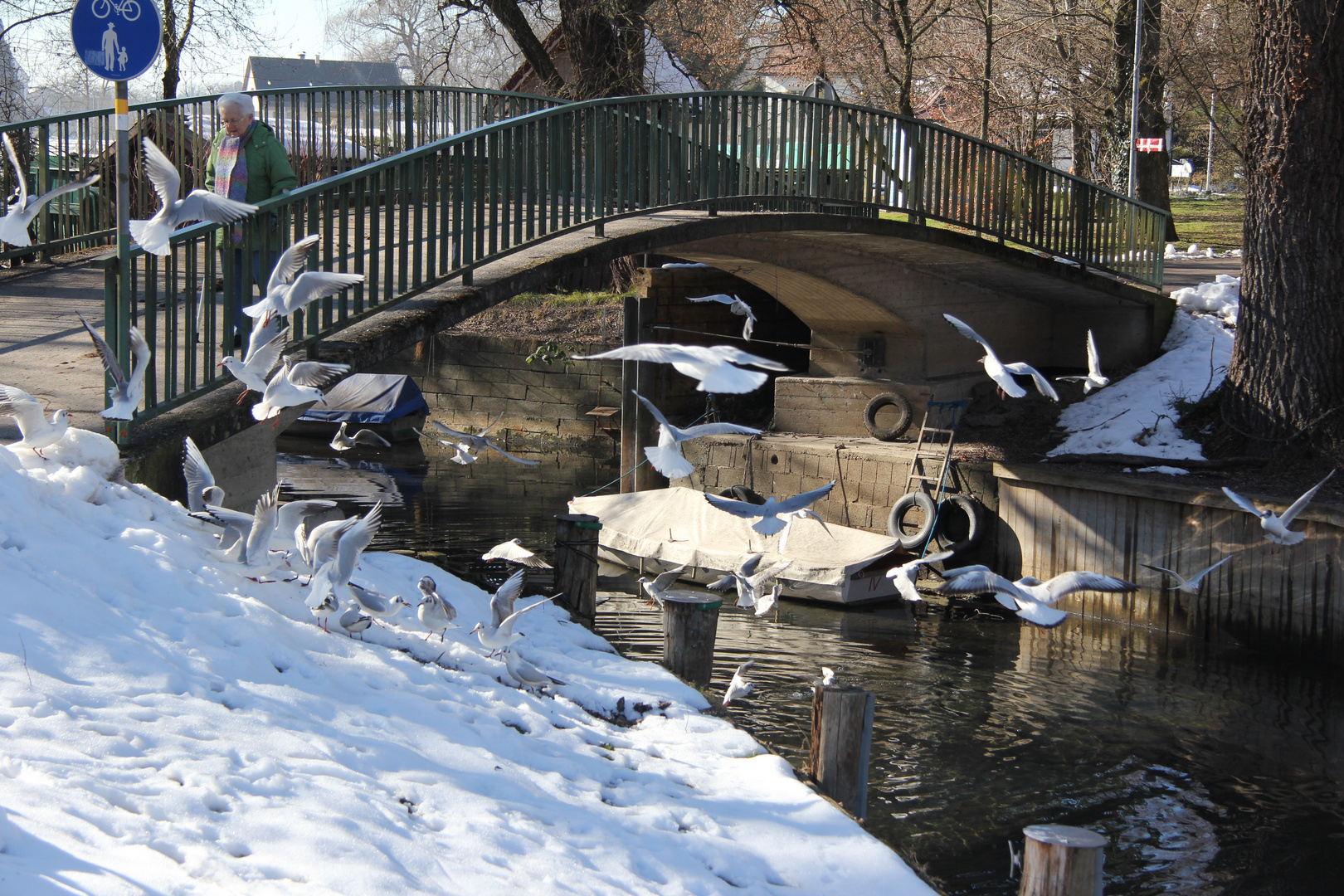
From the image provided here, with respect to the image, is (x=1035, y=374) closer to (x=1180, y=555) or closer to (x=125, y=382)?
(x=125, y=382)

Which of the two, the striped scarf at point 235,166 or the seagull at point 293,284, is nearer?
the seagull at point 293,284

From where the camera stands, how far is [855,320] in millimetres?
18562

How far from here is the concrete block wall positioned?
2458 centimetres

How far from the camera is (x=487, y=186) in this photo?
10.1 metres

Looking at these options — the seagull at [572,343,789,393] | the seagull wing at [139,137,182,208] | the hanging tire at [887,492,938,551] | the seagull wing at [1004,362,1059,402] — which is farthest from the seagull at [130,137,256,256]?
the hanging tire at [887,492,938,551]

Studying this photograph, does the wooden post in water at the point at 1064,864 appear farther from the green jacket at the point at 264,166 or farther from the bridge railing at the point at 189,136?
the bridge railing at the point at 189,136

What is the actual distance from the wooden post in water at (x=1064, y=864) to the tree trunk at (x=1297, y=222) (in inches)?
419

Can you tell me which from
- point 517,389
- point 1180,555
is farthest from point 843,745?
point 517,389

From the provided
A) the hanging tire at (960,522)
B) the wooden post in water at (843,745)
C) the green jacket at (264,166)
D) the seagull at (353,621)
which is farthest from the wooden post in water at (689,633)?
the hanging tire at (960,522)

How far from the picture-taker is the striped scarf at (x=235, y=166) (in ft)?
26.3

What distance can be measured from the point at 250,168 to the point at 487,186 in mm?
2478

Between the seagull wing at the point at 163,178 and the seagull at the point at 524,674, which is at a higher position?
the seagull wing at the point at 163,178

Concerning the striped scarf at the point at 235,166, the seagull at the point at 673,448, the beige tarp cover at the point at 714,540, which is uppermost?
the striped scarf at the point at 235,166

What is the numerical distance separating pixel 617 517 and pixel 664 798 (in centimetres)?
1118
